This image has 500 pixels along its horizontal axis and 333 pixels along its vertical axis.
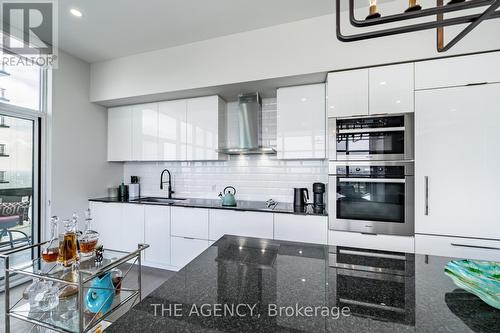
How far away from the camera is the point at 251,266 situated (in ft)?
3.42

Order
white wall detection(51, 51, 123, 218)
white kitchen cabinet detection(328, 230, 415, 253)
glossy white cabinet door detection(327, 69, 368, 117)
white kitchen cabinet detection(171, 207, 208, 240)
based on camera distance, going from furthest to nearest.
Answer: white wall detection(51, 51, 123, 218)
white kitchen cabinet detection(171, 207, 208, 240)
glossy white cabinet door detection(327, 69, 368, 117)
white kitchen cabinet detection(328, 230, 415, 253)

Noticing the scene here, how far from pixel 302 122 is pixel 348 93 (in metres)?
0.56

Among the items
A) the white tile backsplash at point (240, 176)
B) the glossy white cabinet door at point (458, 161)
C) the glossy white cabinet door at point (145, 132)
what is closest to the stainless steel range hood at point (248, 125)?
the white tile backsplash at point (240, 176)

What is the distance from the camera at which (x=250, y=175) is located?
3102mm

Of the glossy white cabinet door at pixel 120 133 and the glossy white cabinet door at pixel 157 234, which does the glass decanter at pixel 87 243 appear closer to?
the glossy white cabinet door at pixel 157 234

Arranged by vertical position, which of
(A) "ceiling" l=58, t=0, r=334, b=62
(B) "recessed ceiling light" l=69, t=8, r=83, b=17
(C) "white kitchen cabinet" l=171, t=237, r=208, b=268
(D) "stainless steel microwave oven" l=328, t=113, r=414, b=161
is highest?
(B) "recessed ceiling light" l=69, t=8, r=83, b=17

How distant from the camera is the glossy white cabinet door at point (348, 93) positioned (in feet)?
6.93

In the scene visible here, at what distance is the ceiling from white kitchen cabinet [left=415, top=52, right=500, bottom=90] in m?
1.04

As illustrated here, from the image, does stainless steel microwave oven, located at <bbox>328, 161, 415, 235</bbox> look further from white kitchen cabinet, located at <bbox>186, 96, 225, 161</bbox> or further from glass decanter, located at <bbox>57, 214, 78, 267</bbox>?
glass decanter, located at <bbox>57, 214, 78, 267</bbox>

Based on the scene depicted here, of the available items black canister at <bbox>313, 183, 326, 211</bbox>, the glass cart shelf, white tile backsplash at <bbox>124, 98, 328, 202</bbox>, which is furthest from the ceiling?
the glass cart shelf

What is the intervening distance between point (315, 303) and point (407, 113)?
1970mm

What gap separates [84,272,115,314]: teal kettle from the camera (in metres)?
1.08

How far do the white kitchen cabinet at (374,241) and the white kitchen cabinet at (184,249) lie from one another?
4.87ft

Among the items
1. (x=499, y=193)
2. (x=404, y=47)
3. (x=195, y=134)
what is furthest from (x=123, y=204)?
(x=499, y=193)
